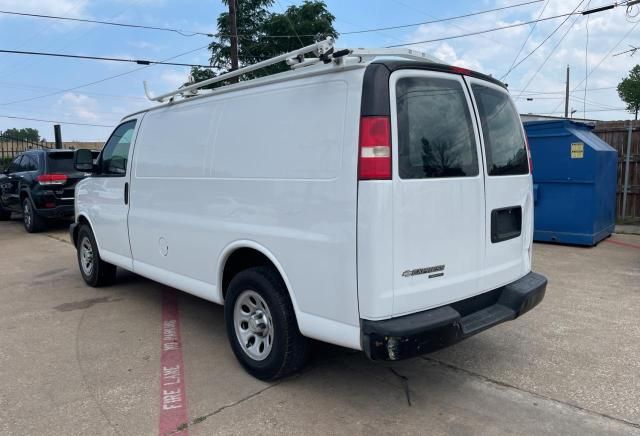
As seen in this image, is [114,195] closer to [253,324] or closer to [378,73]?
[253,324]

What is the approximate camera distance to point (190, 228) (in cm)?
421

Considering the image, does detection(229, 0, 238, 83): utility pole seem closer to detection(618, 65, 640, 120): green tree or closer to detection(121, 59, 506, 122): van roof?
detection(121, 59, 506, 122): van roof

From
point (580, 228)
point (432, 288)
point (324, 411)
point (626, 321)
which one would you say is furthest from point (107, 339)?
point (580, 228)

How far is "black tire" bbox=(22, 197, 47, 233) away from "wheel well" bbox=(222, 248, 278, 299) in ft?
29.6

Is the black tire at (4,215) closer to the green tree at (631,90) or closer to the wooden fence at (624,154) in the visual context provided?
the wooden fence at (624,154)

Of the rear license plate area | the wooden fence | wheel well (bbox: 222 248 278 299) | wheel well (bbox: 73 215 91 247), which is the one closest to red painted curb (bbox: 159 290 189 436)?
wheel well (bbox: 222 248 278 299)

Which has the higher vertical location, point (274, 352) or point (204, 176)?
point (204, 176)

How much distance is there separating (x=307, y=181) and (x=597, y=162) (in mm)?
7259

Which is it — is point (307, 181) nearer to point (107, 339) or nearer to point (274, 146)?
point (274, 146)

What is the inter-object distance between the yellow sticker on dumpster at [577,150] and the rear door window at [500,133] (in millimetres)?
5425

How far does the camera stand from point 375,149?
2.79m

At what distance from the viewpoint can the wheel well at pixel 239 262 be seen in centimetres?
374

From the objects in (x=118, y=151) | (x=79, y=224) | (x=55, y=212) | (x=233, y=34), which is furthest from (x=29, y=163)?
(x=118, y=151)

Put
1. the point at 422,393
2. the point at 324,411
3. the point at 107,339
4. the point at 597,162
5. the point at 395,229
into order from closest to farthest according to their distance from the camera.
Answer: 1. the point at 395,229
2. the point at 324,411
3. the point at 422,393
4. the point at 107,339
5. the point at 597,162
